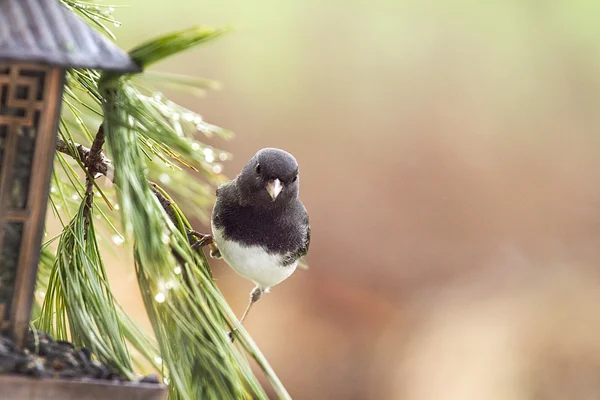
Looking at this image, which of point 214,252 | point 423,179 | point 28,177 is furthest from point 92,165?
point 423,179

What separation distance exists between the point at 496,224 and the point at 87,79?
2.47 meters

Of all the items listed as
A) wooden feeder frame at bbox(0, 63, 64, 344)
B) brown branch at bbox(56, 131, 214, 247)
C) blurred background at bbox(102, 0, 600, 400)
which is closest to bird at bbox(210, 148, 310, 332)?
brown branch at bbox(56, 131, 214, 247)

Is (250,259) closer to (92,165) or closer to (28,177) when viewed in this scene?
(92,165)

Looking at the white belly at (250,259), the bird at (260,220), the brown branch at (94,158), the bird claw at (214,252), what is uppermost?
the brown branch at (94,158)

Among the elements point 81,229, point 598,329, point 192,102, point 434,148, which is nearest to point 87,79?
point 81,229

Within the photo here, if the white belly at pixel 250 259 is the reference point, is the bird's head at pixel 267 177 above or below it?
above

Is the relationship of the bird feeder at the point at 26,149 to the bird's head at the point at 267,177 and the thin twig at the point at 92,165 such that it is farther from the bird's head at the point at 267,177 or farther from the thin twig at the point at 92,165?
the bird's head at the point at 267,177

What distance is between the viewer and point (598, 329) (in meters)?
3.10

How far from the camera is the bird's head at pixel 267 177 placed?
1.31 meters

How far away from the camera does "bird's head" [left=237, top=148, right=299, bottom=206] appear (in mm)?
1310

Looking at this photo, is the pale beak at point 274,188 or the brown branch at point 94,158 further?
the pale beak at point 274,188

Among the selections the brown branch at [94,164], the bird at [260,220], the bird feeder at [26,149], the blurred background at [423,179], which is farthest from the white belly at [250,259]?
the blurred background at [423,179]

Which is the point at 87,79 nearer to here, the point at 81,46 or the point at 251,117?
the point at 81,46

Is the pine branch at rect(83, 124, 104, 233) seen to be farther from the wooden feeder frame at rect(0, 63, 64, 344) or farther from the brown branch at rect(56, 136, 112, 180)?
the wooden feeder frame at rect(0, 63, 64, 344)
